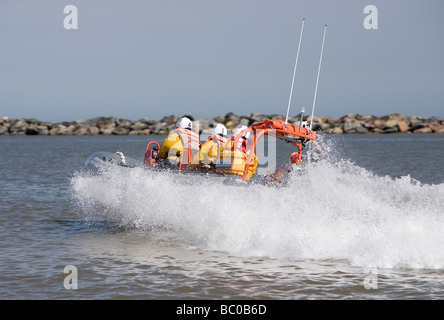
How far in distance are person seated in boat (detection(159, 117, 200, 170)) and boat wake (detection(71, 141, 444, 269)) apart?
0.73 metres

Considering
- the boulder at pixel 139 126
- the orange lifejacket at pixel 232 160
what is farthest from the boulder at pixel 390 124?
the orange lifejacket at pixel 232 160

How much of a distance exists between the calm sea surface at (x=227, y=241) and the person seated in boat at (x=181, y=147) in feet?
2.59

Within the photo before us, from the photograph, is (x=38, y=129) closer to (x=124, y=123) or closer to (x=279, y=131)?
(x=124, y=123)

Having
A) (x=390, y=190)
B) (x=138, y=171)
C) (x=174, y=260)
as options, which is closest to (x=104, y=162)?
(x=138, y=171)

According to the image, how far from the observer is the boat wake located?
302 inches

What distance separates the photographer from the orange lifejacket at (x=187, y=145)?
10914mm

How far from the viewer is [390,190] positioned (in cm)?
1188

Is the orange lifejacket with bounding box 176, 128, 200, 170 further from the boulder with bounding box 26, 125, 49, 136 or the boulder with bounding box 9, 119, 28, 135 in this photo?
the boulder with bounding box 9, 119, 28, 135

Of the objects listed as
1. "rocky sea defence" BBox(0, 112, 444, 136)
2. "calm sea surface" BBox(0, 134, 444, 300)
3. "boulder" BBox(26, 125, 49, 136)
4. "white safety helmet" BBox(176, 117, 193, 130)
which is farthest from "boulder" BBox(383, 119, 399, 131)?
"white safety helmet" BBox(176, 117, 193, 130)

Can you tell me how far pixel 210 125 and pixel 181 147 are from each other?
4887cm

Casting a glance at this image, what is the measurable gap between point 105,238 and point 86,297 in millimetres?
3167

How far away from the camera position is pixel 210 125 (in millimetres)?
59969

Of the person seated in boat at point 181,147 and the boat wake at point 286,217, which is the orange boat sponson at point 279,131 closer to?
the boat wake at point 286,217

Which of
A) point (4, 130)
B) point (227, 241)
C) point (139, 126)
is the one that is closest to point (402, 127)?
point (139, 126)
